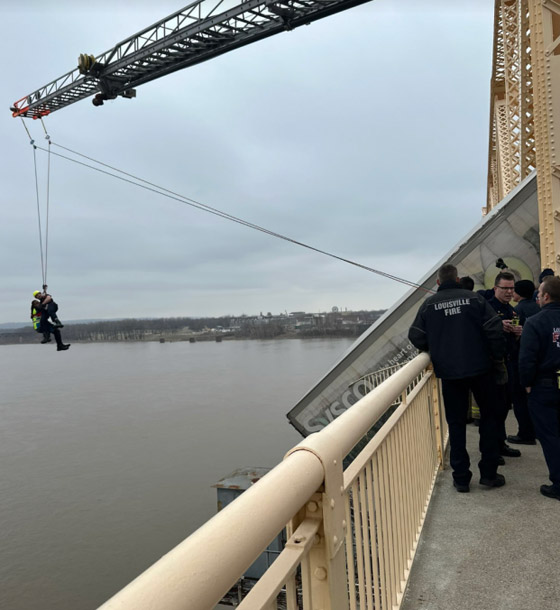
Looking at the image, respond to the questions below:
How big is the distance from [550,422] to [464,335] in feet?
3.04

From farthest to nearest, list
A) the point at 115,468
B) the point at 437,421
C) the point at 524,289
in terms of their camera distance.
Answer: the point at 115,468, the point at 524,289, the point at 437,421

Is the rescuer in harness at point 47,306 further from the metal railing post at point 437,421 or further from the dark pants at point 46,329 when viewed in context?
the metal railing post at point 437,421

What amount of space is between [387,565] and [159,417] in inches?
1928

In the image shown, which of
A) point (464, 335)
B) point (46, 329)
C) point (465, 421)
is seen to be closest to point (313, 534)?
point (464, 335)

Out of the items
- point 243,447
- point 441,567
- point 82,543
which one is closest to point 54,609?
point 82,543

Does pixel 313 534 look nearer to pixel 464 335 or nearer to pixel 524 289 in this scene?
pixel 464 335

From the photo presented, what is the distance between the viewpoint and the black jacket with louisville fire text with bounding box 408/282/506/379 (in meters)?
3.96

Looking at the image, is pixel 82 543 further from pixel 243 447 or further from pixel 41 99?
pixel 41 99

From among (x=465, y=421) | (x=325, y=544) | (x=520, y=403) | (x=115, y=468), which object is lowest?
(x=115, y=468)

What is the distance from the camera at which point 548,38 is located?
6.24 m

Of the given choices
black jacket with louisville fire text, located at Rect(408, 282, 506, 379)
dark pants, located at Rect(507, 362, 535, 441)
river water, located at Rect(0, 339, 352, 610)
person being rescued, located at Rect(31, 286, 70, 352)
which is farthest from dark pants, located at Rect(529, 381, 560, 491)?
river water, located at Rect(0, 339, 352, 610)

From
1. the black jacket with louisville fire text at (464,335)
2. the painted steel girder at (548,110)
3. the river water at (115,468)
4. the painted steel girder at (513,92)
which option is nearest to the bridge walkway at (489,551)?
the black jacket with louisville fire text at (464,335)

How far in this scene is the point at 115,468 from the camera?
3656 cm

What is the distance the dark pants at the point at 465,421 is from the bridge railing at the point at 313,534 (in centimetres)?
124
